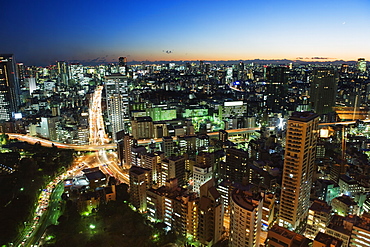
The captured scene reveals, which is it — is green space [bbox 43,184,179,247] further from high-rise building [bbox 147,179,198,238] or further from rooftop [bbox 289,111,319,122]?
rooftop [bbox 289,111,319,122]

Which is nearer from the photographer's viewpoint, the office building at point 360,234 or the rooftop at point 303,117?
the office building at point 360,234

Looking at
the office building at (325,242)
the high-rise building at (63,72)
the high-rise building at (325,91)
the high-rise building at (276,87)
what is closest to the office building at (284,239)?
the office building at (325,242)

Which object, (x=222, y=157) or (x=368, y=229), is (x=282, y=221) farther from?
(x=222, y=157)

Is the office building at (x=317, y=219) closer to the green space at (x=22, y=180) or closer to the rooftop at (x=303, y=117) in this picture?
the rooftop at (x=303, y=117)

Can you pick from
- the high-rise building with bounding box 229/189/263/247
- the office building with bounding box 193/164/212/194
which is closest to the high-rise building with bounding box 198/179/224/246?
the high-rise building with bounding box 229/189/263/247

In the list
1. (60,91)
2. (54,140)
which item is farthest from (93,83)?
(54,140)

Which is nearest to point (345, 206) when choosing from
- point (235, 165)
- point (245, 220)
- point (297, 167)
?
point (297, 167)
